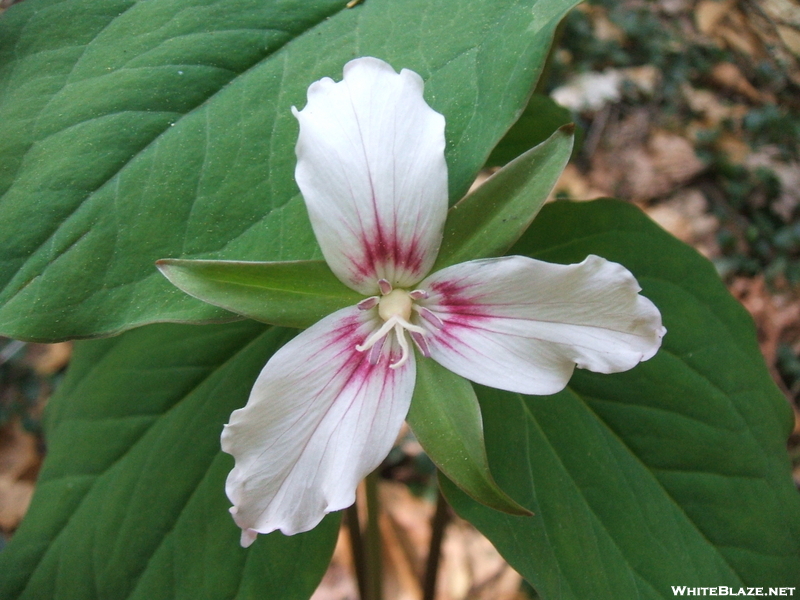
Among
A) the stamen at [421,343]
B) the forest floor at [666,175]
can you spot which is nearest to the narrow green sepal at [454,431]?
the stamen at [421,343]

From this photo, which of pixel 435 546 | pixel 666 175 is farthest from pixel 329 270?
pixel 666 175

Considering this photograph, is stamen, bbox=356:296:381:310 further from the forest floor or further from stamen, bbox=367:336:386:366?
the forest floor

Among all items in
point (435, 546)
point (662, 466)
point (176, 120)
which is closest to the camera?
point (176, 120)

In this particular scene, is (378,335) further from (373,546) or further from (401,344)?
(373,546)

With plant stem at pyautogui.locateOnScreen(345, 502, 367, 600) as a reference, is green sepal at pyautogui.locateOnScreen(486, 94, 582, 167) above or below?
above

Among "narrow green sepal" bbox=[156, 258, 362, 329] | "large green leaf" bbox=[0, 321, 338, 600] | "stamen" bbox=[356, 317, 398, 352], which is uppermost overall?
"narrow green sepal" bbox=[156, 258, 362, 329]

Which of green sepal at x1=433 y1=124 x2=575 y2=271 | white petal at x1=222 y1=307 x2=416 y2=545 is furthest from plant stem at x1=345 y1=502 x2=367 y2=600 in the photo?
green sepal at x1=433 y1=124 x2=575 y2=271

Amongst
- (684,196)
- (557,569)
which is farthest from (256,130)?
(684,196)
